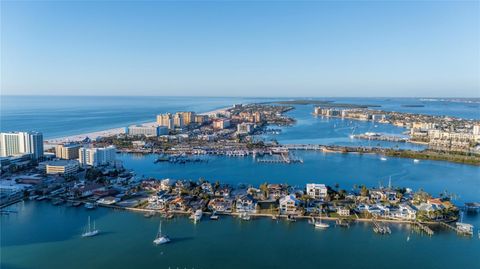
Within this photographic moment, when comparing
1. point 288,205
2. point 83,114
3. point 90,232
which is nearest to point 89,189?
point 90,232

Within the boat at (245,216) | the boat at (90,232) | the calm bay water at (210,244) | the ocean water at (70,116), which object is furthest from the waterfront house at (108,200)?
the ocean water at (70,116)

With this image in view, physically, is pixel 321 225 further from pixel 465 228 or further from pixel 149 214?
pixel 149 214

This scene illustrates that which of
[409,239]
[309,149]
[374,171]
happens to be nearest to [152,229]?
[409,239]

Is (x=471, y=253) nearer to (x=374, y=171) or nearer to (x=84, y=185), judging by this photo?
(x=374, y=171)

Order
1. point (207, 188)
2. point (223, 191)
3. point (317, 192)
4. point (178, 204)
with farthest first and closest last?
point (207, 188) < point (223, 191) < point (317, 192) < point (178, 204)

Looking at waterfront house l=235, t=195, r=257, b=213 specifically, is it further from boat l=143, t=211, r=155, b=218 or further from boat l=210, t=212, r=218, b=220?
boat l=143, t=211, r=155, b=218

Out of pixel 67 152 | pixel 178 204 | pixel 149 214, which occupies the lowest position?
pixel 149 214

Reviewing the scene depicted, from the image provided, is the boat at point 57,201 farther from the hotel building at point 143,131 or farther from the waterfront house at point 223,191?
the hotel building at point 143,131

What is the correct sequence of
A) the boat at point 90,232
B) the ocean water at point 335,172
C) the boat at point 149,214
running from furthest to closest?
the ocean water at point 335,172 < the boat at point 149,214 < the boat at point 90,232
